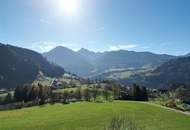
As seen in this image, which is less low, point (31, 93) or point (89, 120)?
point (31, 93)

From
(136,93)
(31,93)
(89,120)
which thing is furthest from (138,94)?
(89,120)

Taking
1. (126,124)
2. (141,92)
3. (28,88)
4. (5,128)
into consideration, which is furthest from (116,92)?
(126,124)

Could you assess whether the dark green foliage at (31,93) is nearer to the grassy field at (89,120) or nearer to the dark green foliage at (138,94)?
the dark green foliage at (138,94)

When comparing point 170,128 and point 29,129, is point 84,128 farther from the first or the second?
point 170,128

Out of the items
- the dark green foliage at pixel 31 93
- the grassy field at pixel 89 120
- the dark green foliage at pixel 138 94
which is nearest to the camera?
the grassy field at pixel 89 120

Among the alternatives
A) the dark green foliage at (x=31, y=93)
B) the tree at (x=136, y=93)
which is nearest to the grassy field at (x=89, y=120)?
the tree at (x=136, y=93)

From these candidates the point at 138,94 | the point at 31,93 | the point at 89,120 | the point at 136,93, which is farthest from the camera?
the point at 31,93

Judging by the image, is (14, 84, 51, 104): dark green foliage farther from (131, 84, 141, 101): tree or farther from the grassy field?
the grassy field

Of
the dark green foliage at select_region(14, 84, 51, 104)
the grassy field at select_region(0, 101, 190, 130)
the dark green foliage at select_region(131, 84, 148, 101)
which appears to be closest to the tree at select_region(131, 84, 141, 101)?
the dark green foliage at select_region(131, 84, 148, 101)

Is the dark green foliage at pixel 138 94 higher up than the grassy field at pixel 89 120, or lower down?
higher up

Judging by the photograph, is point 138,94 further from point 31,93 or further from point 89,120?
point 89,120

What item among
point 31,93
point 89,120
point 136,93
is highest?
point 31,93

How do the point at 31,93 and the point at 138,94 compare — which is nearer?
the point at 138,94

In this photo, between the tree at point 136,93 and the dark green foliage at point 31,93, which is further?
the dark green foliage at point 31,93
